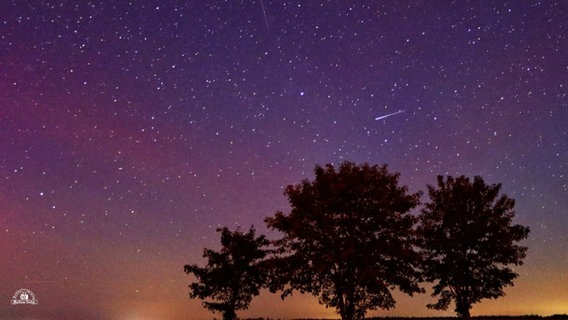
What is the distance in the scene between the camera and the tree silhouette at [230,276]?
142 ft

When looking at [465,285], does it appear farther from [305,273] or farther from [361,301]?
[305,273]

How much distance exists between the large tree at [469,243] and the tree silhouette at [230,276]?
49.5 feet

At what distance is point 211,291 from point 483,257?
23293 millimetres

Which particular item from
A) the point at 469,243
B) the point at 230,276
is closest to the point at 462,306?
the point at 469,243

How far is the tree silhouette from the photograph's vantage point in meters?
43.2

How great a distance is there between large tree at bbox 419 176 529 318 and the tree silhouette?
1508 cm

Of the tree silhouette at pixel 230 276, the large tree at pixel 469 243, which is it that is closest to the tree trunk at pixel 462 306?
the large tree at pixel 469 243

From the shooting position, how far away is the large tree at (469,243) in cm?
3525

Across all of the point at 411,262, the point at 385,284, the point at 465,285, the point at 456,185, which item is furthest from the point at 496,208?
the point at 385,284

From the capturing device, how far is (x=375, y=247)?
31016 mm

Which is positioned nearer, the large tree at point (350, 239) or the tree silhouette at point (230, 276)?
the large tree at point (350, 239)

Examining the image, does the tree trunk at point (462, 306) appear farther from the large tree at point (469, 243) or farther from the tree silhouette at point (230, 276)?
the tree silhouette at point (230, 276)

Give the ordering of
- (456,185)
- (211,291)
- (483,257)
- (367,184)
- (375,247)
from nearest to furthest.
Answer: (375,247), (367,184), (483,257), (456,185), (211,291)

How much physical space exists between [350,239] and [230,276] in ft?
52.7
